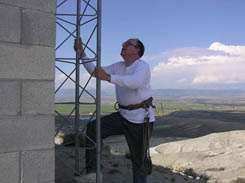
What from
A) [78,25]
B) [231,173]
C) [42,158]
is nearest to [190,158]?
[231,173]

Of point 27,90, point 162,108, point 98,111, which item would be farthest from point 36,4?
point 162,108

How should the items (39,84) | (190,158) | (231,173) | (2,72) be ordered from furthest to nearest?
(190,158), (231,173), (39,84), (2,72)

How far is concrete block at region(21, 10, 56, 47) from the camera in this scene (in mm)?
3492

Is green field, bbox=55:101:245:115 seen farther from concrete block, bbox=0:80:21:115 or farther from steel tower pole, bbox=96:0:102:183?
concrete block, bbox=0:80:21:115

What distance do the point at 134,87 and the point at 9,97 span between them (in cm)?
150

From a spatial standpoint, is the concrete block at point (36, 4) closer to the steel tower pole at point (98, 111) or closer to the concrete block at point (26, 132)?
the concrete block at point (26, 132)

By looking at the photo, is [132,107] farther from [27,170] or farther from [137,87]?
[27,170]

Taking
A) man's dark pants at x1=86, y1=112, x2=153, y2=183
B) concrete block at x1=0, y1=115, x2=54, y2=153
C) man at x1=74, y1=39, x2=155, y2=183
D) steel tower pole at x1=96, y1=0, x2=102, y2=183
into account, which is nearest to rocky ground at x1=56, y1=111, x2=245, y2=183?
steel tower pole at x1=96, y1=0, x2=102, y2=183

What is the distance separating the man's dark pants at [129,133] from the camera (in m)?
4.38

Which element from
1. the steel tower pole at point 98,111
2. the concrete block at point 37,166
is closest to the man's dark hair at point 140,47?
the steel tower pole at point 98,111

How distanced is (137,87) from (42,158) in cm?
142

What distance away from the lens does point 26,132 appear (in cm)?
351

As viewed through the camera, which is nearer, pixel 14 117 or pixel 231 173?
pixel 14 117

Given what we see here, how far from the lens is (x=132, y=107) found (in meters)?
4.37
